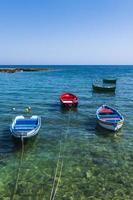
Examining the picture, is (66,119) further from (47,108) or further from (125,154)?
(125,154)

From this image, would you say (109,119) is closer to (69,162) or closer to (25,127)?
(25,127)

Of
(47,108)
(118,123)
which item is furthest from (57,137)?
(47,108)

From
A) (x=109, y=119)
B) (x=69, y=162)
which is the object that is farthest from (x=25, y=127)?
(x=109, y=119)

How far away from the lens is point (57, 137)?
24500 millimetres

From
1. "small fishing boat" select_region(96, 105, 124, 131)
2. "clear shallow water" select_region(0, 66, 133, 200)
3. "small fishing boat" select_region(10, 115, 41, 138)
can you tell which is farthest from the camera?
"small fishing boat" select_region(96, 105, 124, 131)

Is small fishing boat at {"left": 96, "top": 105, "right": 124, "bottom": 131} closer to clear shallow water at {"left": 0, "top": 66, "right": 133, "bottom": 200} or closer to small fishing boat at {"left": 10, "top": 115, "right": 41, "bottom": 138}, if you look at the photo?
clear shallow water at {"left": 0, "top": 66, "right": 133, "bottom": 200}

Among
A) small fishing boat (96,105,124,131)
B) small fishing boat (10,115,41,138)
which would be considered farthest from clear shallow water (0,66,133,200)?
small fishing boat (10,115,41,138)

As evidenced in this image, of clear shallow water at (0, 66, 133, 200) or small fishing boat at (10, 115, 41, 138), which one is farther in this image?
small fishing boat at (10, 115, 41, 138)

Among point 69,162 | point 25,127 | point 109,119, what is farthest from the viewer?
point 109,119

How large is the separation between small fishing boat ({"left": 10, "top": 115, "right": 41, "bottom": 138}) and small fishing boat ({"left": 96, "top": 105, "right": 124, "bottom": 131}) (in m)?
6.33

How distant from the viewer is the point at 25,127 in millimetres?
23266

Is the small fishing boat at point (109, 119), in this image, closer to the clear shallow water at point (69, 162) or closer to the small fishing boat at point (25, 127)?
the clear shallow water at point (69, 162)

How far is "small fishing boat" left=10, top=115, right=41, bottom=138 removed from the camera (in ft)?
70.5

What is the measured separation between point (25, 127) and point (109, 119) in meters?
8.80
